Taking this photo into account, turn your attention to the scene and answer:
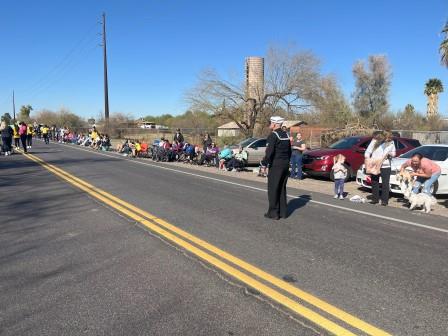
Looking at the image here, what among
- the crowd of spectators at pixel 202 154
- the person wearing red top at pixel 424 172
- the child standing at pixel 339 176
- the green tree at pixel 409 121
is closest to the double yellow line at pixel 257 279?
the child standing at pixel 339 176

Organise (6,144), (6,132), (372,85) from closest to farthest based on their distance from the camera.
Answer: (6,144), (6,132), (372,85)

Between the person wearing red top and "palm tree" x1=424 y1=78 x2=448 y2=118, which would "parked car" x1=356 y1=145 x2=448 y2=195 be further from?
"palm tree" x1=424 y1=78 x2=448 y2=118

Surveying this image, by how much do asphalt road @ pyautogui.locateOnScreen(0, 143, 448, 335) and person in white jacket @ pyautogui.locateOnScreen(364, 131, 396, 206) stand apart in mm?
830

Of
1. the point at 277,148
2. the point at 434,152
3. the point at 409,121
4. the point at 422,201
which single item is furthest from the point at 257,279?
the point at 409,121

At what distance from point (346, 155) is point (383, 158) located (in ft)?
14.6

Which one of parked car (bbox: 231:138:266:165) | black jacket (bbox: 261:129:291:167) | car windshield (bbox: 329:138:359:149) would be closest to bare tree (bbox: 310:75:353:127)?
parked car (bbox: 231:138:266:165)

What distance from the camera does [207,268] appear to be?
16.1 ft

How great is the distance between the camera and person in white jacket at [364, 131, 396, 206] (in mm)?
9797

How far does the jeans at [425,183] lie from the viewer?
931 cm

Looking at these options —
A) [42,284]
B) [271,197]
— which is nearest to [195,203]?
[271,197]

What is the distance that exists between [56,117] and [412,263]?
3127 inches

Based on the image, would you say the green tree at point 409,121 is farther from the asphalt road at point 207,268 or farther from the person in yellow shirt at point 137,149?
the asphalt road at point 207,268

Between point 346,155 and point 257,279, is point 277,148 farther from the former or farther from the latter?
point 346,155

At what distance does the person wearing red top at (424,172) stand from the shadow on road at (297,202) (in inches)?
93.2
